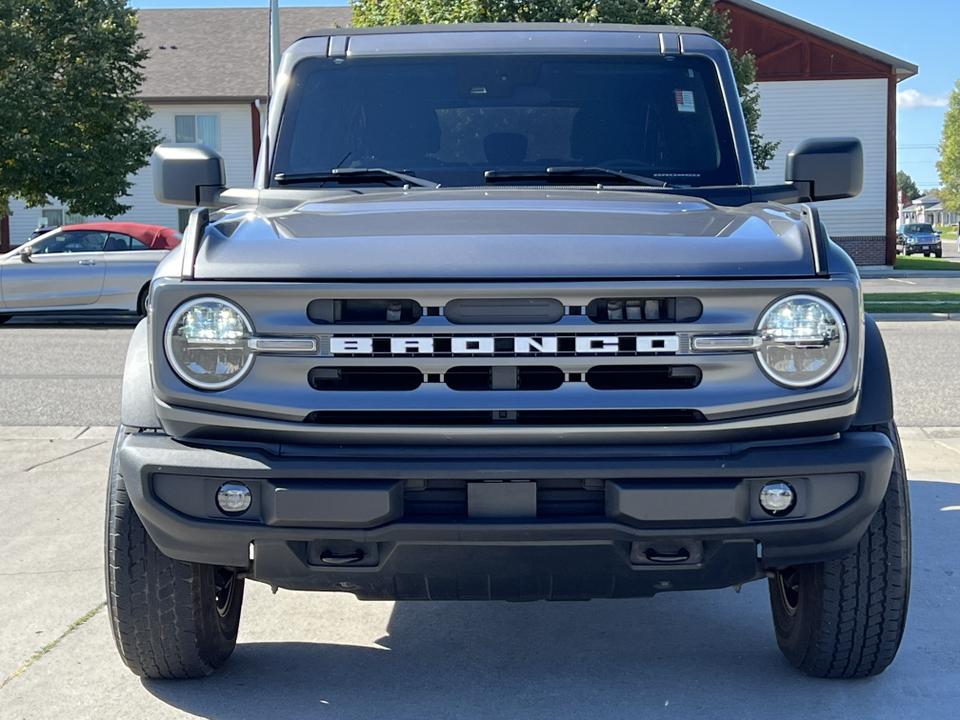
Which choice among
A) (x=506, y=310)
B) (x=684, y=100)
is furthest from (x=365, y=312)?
(x=684, y=100)

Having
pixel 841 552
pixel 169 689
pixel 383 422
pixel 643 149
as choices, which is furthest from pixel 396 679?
pixel 643 149

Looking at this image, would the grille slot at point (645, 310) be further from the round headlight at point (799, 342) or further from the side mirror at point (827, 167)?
the side mirror at point (827, 167)

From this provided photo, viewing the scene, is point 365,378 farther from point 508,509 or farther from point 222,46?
point 222,46

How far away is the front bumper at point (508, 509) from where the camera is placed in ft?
9.69

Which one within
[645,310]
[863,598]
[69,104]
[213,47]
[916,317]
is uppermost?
[213,47]

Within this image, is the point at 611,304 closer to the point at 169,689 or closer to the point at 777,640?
the point at 777,640

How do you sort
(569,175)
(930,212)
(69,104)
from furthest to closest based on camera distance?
(930,212) < (69,104) < (569,175)

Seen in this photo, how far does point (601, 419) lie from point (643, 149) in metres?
1.61

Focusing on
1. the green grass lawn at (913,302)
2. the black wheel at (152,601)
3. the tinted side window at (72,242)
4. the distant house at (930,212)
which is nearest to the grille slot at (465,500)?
the black wheel at (152,601)

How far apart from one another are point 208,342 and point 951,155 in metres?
91.7

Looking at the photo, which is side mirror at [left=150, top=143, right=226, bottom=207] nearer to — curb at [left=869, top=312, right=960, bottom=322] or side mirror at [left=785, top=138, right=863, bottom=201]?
side mirror at [left=785, top=138, right=863, bottom=201]

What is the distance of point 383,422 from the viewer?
3.03 m

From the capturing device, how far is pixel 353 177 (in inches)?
164

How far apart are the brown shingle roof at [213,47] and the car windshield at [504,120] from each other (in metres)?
32.5
